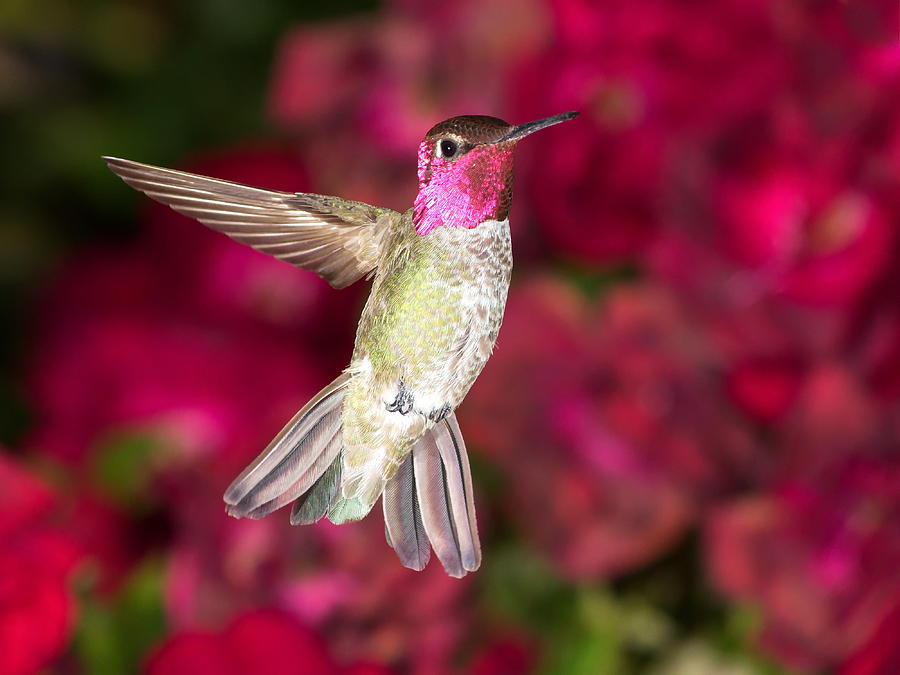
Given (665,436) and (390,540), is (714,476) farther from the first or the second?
(390,540)

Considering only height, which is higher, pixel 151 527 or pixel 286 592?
pixel 151 527

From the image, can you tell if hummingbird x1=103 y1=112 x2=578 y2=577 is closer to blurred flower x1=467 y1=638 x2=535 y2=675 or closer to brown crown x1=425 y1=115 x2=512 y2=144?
brown crown x1=425 y1=115 x2=512 y2=144

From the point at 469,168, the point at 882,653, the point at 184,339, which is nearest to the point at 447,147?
the point at 469,168

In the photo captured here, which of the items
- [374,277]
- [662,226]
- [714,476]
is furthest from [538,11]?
[374,277]

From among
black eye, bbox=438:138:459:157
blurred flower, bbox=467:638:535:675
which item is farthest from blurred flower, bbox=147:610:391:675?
black eye, bbox=438:138:459:157

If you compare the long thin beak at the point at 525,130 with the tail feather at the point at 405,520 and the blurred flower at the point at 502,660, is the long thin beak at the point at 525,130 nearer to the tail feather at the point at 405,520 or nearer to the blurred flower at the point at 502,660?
the tail feather at the point at 405,520

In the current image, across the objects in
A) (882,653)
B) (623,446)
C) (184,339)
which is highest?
(184,339)

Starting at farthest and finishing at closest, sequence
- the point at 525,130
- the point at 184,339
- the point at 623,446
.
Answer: the point at 184,339 < the point at 623,446 < the point at 525,130

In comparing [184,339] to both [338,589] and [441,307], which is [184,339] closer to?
[338,589]
